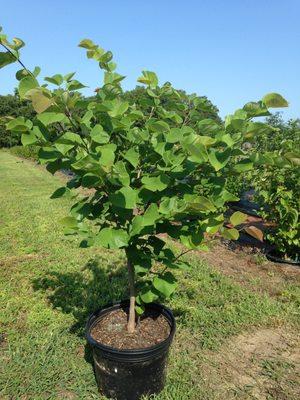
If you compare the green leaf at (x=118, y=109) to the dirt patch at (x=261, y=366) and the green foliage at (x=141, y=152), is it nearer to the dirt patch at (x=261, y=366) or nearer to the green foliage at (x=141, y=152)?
the green foliage at (x=141, y=152)

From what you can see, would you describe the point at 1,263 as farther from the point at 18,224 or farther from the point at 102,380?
the point at 102,380

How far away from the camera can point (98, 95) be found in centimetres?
204

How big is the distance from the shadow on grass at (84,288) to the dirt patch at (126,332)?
0.69m

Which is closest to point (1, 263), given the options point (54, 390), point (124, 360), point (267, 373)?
point (54, 390)

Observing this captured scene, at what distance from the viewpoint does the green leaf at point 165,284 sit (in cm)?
227

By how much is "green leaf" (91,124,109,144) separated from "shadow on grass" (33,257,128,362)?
2157mm

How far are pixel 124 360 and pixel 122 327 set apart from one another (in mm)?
418

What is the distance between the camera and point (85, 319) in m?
3.67

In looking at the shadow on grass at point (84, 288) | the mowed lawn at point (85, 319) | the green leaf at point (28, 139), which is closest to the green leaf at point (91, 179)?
the green leaf at point (28, 139)

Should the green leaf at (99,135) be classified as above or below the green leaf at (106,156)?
above

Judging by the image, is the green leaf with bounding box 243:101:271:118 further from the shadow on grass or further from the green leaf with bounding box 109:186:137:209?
the shadow on grass

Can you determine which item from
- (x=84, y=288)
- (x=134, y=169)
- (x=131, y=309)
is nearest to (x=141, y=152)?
(x=134, y=169)

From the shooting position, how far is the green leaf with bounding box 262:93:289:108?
1719 millimetres

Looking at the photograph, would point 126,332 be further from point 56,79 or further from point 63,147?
point 56,79
